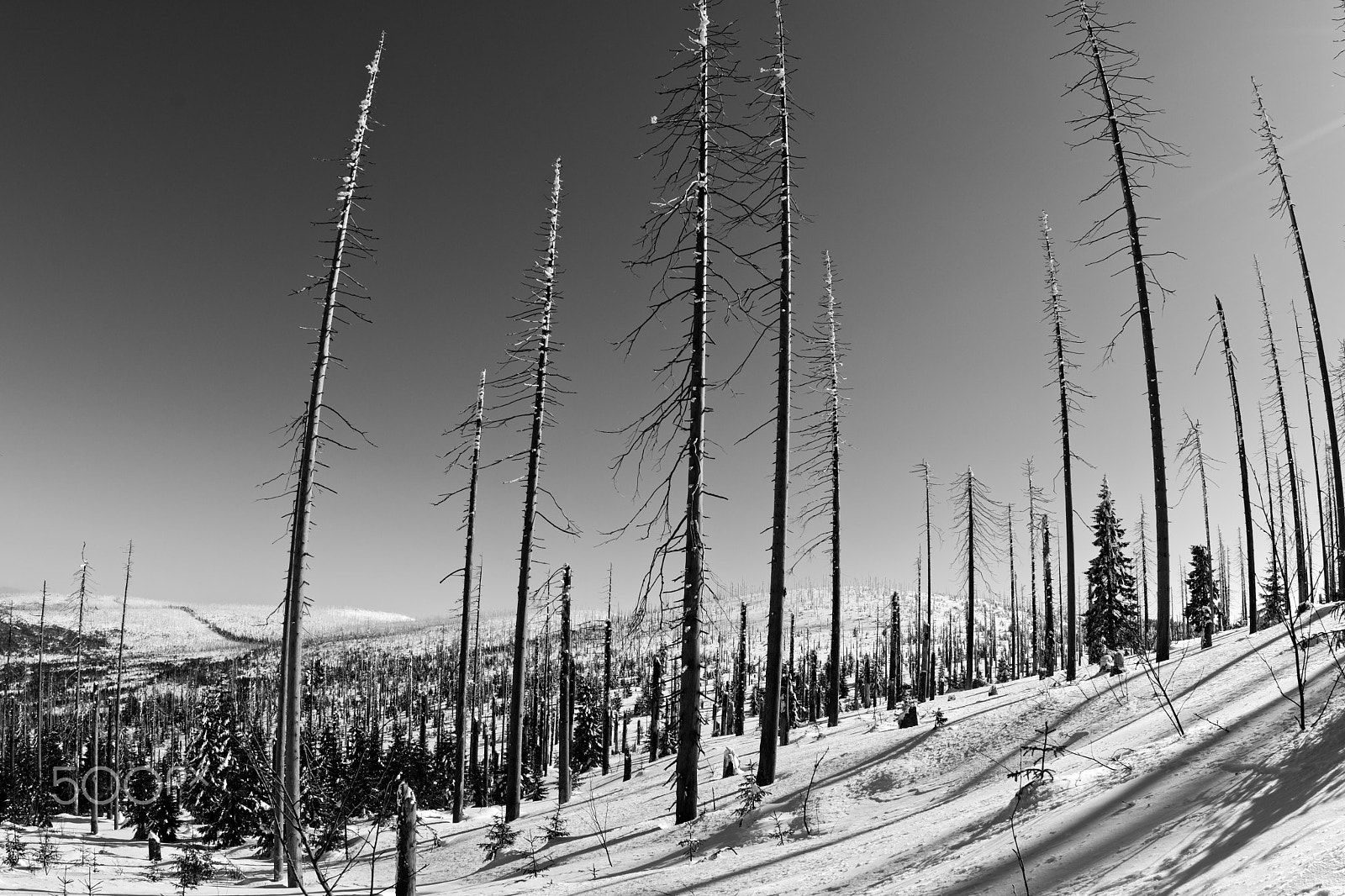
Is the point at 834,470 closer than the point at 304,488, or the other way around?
the point at 304,488

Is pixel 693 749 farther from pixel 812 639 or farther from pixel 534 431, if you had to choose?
pixel 812 639

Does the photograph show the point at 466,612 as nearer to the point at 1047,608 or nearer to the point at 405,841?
the point at 405,841

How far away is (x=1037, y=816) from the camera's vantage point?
5.22 metres

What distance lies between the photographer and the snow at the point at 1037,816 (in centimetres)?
365

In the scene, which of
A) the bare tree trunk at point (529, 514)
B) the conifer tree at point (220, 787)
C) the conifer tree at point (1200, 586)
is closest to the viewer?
the bare tree trunk at point (529, 514)

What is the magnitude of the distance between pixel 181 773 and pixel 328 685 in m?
111

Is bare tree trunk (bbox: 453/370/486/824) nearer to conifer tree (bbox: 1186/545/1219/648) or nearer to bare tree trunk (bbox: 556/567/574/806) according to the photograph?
bare tree trunk (bbox: 556/567/574/806)

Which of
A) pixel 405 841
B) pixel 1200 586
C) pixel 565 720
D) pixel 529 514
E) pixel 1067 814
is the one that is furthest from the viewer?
pixel 1200 586

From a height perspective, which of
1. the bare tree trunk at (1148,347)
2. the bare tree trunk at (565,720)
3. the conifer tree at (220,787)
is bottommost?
the conifer tree at (220,787)

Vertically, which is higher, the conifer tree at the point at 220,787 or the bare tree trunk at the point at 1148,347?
the bare tree trunk at the point at 1148,347

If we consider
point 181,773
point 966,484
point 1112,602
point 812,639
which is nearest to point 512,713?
point 966,484

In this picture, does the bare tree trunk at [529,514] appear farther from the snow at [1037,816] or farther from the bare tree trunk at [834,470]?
the bare tree trunk at [834,470]

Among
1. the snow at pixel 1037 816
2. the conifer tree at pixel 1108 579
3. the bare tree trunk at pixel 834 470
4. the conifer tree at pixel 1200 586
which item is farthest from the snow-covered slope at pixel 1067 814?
the conifer tree at pixel 1200 586

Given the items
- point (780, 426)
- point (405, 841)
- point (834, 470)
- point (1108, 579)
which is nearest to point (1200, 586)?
point (1108, 579)
